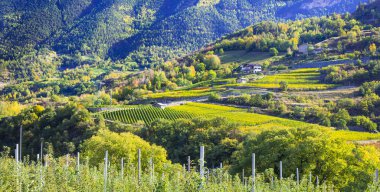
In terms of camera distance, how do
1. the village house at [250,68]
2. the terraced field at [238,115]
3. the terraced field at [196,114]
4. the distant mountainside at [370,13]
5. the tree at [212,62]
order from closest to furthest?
the terraced field at [238,115] < the terraced field at [196,114] < the village house at [250,68] < the tree at [212,62] < the distant mountainside at [370,13]

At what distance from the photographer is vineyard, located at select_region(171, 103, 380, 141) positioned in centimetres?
6434

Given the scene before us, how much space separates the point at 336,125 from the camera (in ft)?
245

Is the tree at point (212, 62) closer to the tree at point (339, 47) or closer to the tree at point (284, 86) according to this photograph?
the tree at point (339, 47)

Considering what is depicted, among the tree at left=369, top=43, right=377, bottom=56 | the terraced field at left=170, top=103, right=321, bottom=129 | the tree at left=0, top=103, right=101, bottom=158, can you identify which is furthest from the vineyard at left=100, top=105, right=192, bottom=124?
the tree at left=369, top=43, right=377, bottom=56

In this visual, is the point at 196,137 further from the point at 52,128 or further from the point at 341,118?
the point at 341,118

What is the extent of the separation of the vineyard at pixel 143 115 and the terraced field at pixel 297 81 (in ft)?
77.7

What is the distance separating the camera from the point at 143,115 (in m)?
80.9

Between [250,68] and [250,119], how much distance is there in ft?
183

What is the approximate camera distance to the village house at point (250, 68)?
4882 inches

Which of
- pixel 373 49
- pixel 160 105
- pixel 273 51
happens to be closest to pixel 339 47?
pixel 373 49

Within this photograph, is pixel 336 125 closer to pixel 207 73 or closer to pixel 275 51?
pixel 207 73

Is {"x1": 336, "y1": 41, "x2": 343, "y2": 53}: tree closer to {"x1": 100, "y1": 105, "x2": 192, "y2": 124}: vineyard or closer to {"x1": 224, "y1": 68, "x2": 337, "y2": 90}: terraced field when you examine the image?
{"x1": 224, "y1": 68, "x2": 337, "y2": 90}: terraced field

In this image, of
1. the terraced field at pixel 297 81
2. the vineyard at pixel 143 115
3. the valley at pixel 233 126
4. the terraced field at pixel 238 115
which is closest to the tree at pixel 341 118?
the valley at pixel 233 126

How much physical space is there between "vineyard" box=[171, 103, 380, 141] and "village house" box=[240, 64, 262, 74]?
118 ft
